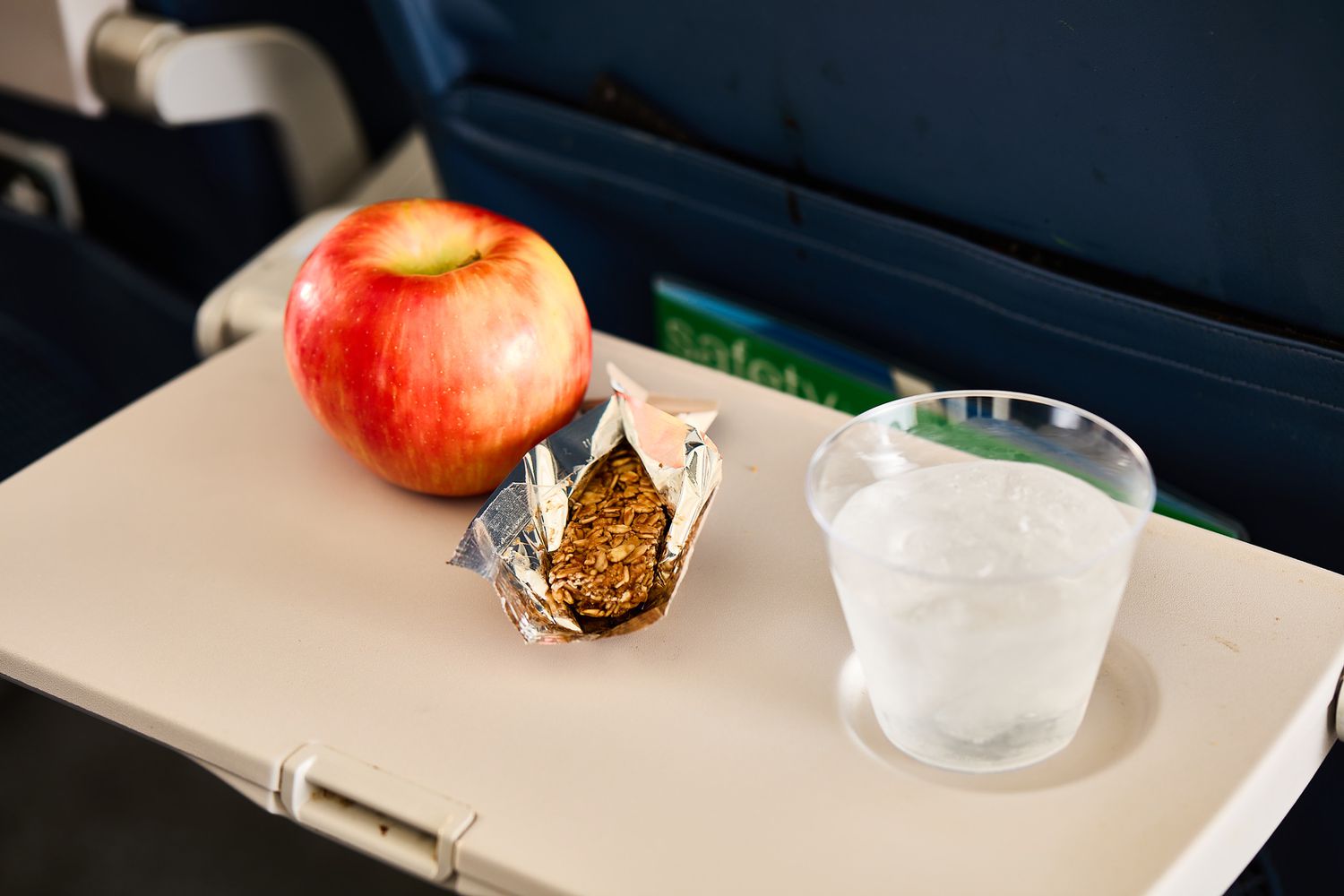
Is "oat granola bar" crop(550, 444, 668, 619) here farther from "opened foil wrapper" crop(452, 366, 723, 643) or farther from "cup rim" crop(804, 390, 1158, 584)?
"cup rim" crop(804, 390, 1158, 584)

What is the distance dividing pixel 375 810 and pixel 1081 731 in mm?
334

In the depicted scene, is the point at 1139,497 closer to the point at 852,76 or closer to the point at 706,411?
the point at 706,411

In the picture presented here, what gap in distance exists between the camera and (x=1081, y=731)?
62cm

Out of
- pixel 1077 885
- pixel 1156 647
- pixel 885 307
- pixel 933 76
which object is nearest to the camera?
pixel 1077 885

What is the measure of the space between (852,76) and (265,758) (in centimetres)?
58

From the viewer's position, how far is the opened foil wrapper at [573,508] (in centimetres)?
67

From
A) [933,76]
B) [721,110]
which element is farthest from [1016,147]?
[721,110]

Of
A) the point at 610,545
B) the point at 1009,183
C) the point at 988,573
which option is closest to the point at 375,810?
the point at 610,545

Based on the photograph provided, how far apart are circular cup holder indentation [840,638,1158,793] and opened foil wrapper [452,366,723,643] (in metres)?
0.11

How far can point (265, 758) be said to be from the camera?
0.62 m

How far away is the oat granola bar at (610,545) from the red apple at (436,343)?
0.23ft

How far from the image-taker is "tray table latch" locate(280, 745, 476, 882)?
23.2 inches

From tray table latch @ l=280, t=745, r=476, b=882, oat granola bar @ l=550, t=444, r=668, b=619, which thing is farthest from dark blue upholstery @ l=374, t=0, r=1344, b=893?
tray table latch @ l=280, t=745, r=476, b=882

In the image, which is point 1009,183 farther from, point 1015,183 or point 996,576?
point 996,576
